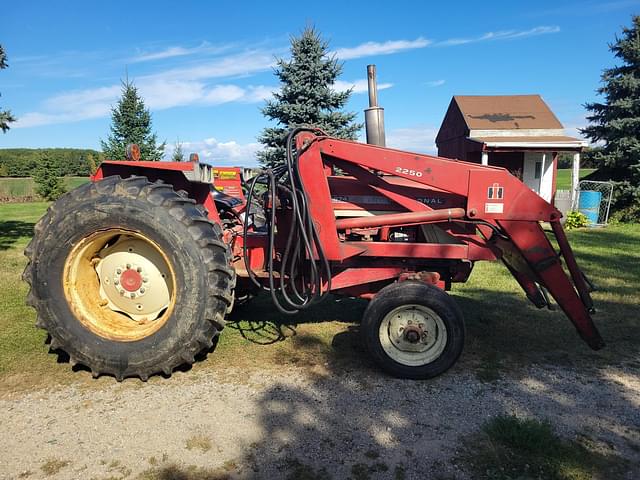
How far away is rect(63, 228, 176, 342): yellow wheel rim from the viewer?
3.64m

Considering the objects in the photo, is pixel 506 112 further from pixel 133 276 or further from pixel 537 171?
pixel 133 276

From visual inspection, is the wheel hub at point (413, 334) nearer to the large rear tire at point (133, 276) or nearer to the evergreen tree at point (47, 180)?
the large rear tire at point (133, 276)

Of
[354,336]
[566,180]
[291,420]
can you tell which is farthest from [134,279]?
[566,180]

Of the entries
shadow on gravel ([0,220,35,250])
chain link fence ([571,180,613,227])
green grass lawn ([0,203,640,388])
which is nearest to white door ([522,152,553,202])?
chain link fence ([571,180,613,227])

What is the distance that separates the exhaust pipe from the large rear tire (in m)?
1.57

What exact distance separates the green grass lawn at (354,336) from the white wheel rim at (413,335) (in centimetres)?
27

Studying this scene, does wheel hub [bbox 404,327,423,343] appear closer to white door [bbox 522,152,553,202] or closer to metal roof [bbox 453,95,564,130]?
metal roof [bbox 453,95,564,130]

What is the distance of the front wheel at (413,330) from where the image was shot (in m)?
3.61

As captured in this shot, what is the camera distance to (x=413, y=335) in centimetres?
364

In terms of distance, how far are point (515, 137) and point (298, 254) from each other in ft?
47.5

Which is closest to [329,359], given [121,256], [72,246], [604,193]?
[121,256]

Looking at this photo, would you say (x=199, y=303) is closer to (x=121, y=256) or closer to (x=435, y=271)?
(x=121, y=256)

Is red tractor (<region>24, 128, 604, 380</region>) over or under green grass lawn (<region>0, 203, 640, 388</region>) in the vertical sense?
over

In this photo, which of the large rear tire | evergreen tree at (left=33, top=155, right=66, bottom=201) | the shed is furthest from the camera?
evergreen tree at (left=33, top=155, right=66, bottom=201)
